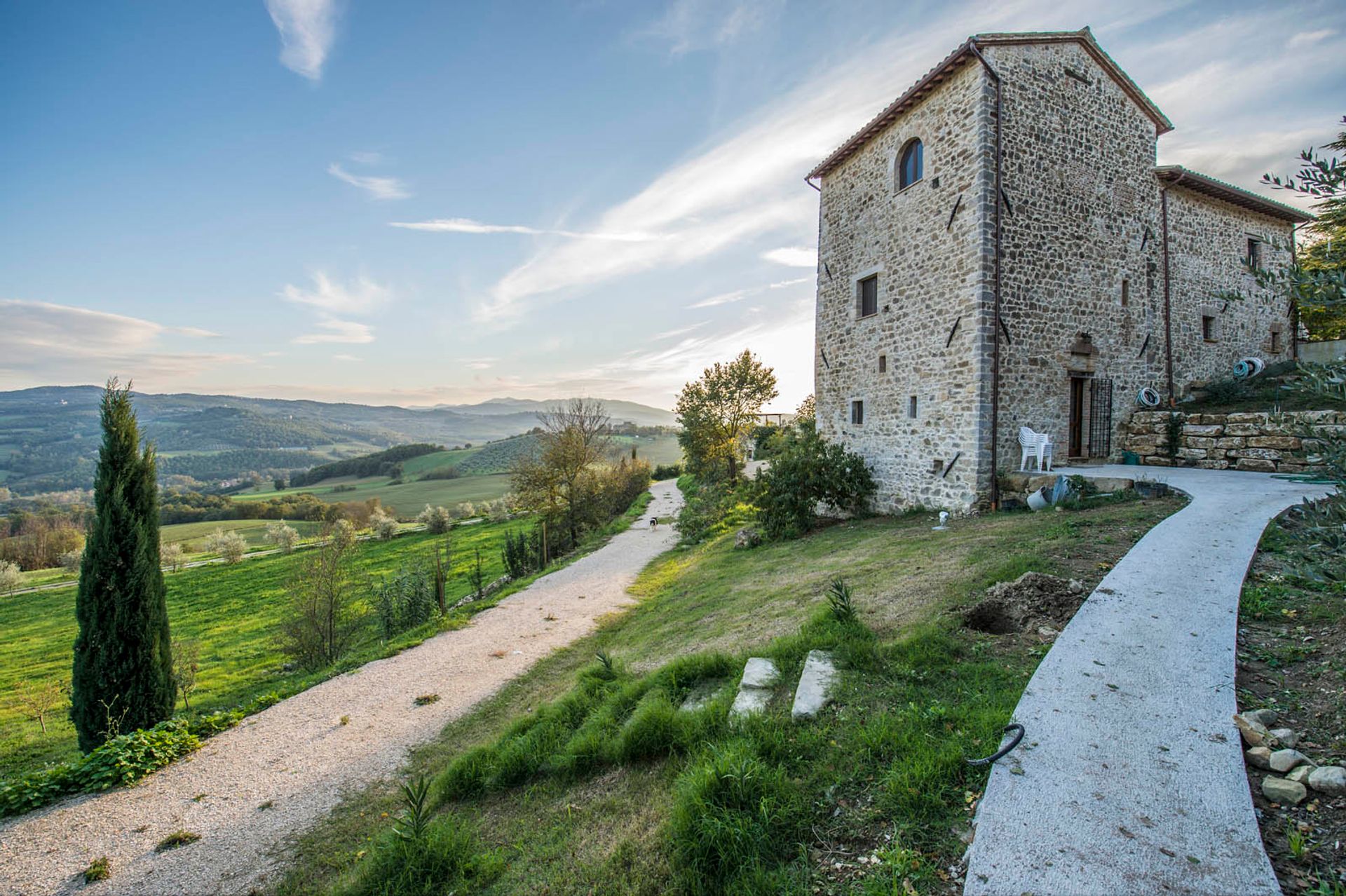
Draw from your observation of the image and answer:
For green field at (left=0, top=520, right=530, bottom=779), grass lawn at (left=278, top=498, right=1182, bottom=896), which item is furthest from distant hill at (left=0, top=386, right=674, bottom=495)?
grass lawn at (left=278, top=498, right=1182, bottom=896)

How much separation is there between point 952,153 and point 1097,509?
776 cm

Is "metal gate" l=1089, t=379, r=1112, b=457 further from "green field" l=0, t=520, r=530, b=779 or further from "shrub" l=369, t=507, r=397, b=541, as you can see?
"shrub" l=369, t=507, r=397, b=541

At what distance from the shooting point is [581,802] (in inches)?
136

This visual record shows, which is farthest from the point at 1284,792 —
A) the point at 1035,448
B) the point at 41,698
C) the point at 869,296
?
the point at 41,698

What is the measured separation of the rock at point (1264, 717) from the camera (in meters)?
2.82

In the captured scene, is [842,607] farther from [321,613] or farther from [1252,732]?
[321,613]

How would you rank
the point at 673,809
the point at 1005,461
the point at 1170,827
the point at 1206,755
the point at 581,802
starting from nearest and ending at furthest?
1. the point at 1170,827
2. the point at 1206,755
3. the point at 673,809
4. the point at 581,802
5. the point at 1005,461

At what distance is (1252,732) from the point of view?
269cm

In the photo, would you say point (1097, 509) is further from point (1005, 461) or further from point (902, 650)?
point (902, 650)

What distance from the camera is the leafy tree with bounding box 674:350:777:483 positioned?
1112 inches

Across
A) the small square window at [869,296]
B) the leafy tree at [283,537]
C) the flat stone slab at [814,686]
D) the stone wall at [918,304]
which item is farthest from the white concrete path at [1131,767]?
the leafy tree at [283,537]

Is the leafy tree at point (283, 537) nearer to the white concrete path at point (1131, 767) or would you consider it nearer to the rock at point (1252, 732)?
the white concrete path at point (1131, 767)

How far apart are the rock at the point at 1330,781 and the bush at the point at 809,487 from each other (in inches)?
412

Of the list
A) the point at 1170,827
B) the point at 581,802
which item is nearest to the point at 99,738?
the point at 581,802
